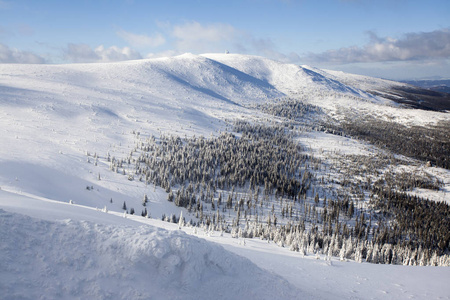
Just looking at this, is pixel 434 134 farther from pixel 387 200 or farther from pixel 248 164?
pixel 248 164

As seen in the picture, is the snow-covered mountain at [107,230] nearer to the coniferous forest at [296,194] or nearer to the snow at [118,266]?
the snow at [118,266]

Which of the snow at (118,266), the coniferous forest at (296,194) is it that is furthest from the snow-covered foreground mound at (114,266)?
the coniferous forest at (296,194)

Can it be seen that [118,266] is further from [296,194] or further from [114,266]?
[296,194]

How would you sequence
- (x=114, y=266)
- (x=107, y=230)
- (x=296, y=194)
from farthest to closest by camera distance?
(x=296, y=194) → (x=107, y=230) → (x=114, y=266)

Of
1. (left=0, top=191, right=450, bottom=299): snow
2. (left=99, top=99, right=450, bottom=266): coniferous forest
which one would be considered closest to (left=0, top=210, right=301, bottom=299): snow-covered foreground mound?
(left=0, top=191, right=450, bottom=299): snow

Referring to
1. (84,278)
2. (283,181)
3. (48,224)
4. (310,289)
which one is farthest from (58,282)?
(283,181)

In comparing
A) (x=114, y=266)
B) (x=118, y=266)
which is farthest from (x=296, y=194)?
(x=114, y=266)

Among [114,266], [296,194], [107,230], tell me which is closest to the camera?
[114,266]
